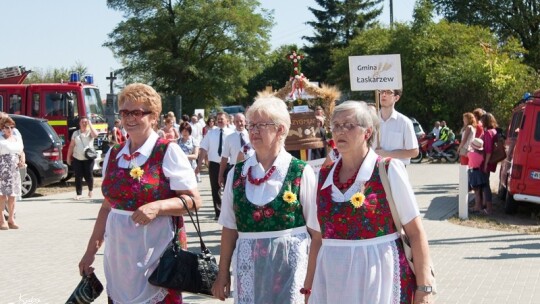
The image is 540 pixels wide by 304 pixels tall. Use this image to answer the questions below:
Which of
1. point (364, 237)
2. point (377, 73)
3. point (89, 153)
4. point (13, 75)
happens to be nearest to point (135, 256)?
point (364, 237)

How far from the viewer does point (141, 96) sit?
499 cm

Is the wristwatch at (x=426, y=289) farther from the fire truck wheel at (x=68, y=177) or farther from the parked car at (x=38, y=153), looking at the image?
the fire truck wheel at (x=68, y=177)

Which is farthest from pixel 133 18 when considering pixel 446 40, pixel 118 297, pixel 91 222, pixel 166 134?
pixel 118 297

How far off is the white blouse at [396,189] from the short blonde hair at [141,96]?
131 cm

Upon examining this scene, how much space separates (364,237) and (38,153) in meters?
17.2

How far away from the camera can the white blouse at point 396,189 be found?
4.18 metres

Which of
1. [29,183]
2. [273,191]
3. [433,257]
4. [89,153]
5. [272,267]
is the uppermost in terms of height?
[273,191]

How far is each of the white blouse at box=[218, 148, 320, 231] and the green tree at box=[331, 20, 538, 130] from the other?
1263 inches

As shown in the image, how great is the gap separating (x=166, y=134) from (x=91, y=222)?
447cm

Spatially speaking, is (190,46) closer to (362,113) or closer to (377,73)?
(377,73)

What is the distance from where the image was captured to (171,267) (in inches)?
190

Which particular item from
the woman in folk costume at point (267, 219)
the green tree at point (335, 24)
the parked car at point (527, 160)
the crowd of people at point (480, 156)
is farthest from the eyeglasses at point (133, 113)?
the green tree at point (335, 24)

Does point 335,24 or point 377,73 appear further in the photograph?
point 335,24

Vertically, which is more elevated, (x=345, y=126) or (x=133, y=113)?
(x=133, y=113)
